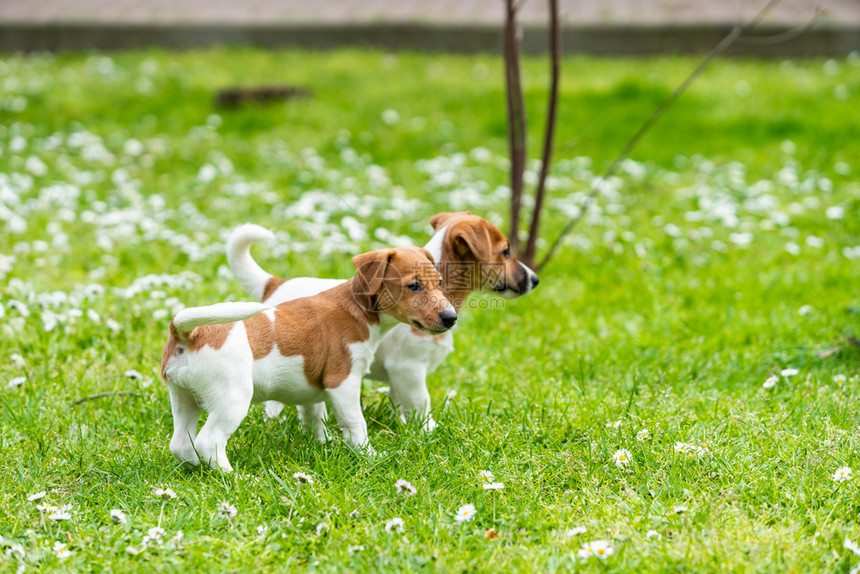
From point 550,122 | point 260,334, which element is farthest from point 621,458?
point 550,122

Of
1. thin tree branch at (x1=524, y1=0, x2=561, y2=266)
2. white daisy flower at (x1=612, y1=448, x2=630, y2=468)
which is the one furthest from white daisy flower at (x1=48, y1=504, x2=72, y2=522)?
thin tree branch at (x1=524, y1=0, x2=561, y2=266)

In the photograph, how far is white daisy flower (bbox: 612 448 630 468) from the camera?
137 inches

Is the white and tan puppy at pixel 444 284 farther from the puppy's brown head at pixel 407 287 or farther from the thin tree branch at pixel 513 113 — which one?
the thin tree branch at pixel 513 113

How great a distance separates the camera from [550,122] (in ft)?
17.9

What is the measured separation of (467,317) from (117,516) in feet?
8.70

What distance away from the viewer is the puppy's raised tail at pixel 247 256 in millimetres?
3570

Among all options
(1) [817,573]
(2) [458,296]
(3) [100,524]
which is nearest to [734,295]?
(2) [458,296]

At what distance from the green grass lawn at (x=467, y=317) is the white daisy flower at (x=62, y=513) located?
0.04 metres

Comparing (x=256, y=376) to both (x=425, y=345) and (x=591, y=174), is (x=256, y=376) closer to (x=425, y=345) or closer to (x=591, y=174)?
(x=425, y=345)

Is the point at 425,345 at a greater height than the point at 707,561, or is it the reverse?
the point at 425,345

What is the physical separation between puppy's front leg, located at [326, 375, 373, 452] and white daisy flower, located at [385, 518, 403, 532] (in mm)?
473

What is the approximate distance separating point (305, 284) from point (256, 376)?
24.9 inches

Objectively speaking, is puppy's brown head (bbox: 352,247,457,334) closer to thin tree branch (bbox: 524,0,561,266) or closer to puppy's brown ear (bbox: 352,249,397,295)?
puppy's brown ear (bbox: 352,249,397,295)

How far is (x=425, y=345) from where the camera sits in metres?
3.78
